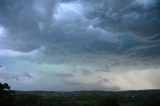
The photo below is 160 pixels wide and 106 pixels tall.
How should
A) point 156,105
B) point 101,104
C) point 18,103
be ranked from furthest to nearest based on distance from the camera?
point 156,105, point 101,104, point 18,103

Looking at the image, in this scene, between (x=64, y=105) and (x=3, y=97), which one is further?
(x=64, y=105)

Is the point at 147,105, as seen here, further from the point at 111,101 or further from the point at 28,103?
the point at 28,103

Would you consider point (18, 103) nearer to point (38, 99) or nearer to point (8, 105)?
point (38, 99)

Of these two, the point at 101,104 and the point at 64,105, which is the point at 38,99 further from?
the point at 101,104

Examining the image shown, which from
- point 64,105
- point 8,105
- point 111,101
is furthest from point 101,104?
point 8,105

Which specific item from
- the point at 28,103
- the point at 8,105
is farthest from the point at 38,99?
the point at 8,105

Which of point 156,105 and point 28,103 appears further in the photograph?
point 156,105

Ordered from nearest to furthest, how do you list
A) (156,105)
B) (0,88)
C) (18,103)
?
(0,88) < (18,103) < (156,105)

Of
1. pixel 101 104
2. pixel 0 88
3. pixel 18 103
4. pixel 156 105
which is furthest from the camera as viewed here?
pixel 156 105
